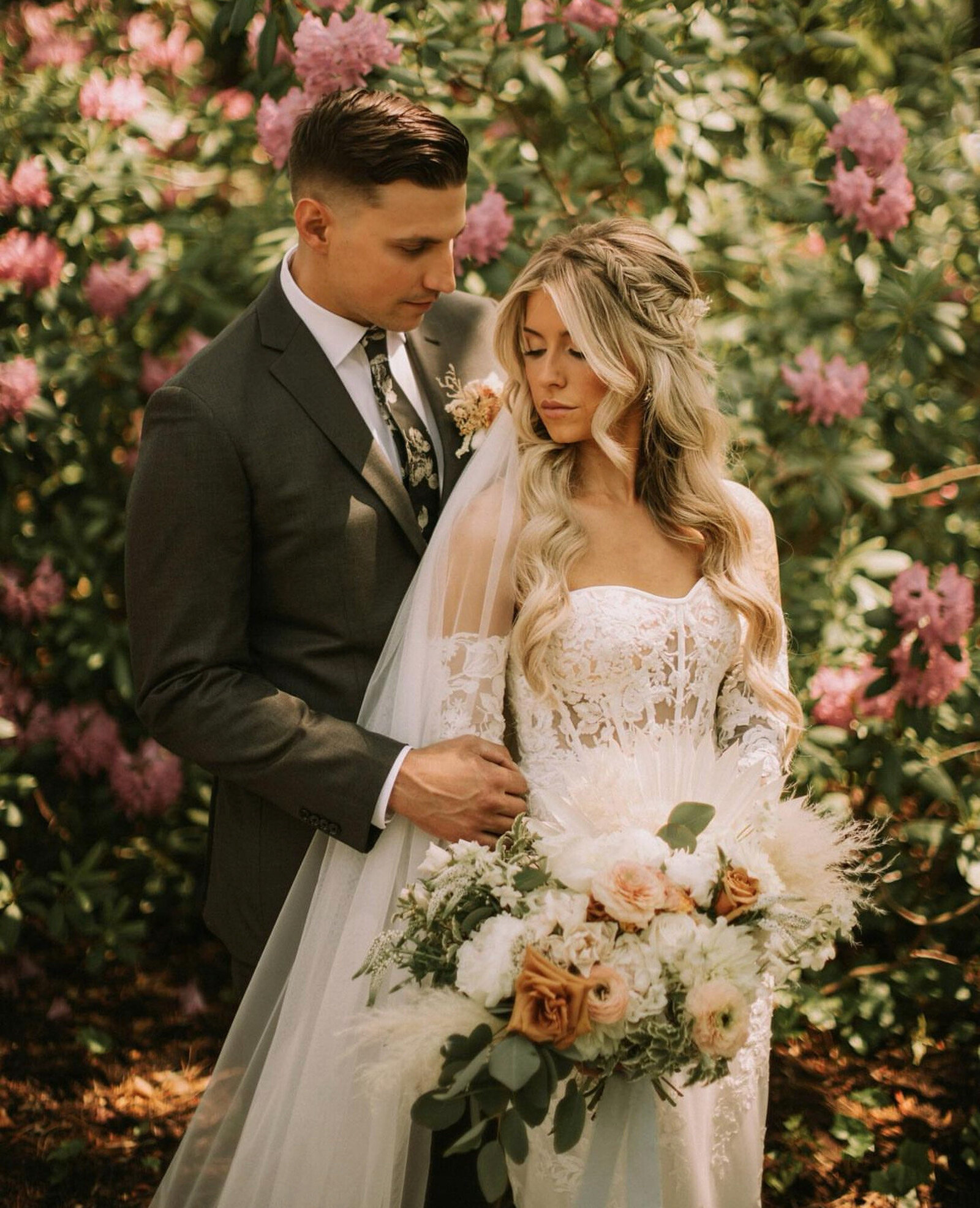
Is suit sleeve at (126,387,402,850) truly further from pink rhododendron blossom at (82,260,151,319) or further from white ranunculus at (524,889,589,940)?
pink rhododendron blossom at (82,260,151,319)

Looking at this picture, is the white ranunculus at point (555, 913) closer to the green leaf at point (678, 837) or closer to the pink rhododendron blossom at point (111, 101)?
the green leaf at point (678, 837)

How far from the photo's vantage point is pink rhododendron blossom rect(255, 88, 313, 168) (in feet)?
8.50

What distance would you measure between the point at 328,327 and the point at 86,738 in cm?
167

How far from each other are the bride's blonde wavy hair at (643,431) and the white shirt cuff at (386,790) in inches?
11.1

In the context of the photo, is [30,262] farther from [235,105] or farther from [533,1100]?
[533,1100]

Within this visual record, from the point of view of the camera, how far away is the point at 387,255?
7.20 feet

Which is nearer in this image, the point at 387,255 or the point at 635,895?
the point at 635,895

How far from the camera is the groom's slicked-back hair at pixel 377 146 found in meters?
2.17

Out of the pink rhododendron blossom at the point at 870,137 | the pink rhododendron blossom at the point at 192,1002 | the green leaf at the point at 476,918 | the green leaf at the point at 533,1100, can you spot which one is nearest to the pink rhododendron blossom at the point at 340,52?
the pink rhododendron blossom at the point at 870,137

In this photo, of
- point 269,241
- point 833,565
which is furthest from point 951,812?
point 269,241

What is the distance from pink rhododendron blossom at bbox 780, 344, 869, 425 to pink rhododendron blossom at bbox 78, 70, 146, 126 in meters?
1.91

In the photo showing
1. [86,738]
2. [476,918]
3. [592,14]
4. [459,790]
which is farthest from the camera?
[86,738]

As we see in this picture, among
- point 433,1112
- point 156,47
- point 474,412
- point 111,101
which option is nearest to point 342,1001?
point 433,1112

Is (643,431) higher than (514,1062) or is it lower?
higher
